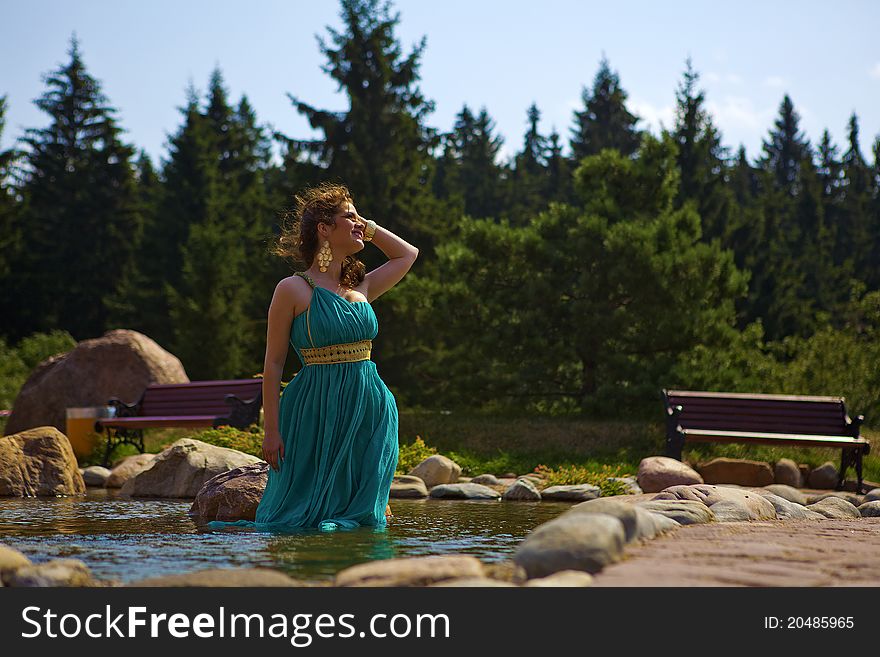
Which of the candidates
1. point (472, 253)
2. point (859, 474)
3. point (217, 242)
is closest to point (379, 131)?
point (217, 242)

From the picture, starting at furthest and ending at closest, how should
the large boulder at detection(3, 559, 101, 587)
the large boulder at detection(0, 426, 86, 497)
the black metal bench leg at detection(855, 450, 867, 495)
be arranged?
the black metal bench leg at detection(855, 450, 867, 495)
the large boulder at detection(0, 426, 86, 497)
the large boulder at detection(3, 559, 101, 587)

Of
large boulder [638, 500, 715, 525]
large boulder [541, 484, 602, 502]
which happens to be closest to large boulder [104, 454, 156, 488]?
large boulder [541, 484, 602, 502]

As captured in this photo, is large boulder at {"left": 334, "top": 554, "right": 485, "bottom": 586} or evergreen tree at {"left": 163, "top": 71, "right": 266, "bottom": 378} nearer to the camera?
large boulder at {"left": 334, "top": 554, "right": 485, "bottom": 586}

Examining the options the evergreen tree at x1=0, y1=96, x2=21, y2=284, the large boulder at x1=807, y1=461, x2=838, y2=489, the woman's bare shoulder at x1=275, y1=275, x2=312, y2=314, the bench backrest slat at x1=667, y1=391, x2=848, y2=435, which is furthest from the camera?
the evergreen tree at x1=0, y1=96, x2=21, y2=284

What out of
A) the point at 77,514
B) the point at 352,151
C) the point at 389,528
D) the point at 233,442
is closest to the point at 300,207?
the point at 389,528

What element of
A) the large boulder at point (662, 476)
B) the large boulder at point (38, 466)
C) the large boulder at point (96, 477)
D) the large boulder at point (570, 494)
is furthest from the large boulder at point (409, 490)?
the large boulder at point (96, 477)

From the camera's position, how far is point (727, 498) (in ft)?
20.1

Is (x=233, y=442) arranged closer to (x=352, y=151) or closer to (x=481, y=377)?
(x=481, y=377)

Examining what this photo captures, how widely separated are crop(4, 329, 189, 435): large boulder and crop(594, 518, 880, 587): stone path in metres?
12.1

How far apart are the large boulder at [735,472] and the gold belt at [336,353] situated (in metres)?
6.25

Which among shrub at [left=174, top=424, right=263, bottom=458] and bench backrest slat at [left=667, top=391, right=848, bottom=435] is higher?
bench backrest slat at [left=667, top=391, right=848, bottom=435]

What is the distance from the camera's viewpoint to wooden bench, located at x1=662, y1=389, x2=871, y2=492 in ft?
36.9

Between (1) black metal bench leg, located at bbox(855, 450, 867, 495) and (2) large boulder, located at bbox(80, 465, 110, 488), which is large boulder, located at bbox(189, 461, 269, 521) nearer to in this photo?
(2) large boulder, located at bbox(80, 465, 110, 488)

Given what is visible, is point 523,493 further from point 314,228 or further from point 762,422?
point 762,422
